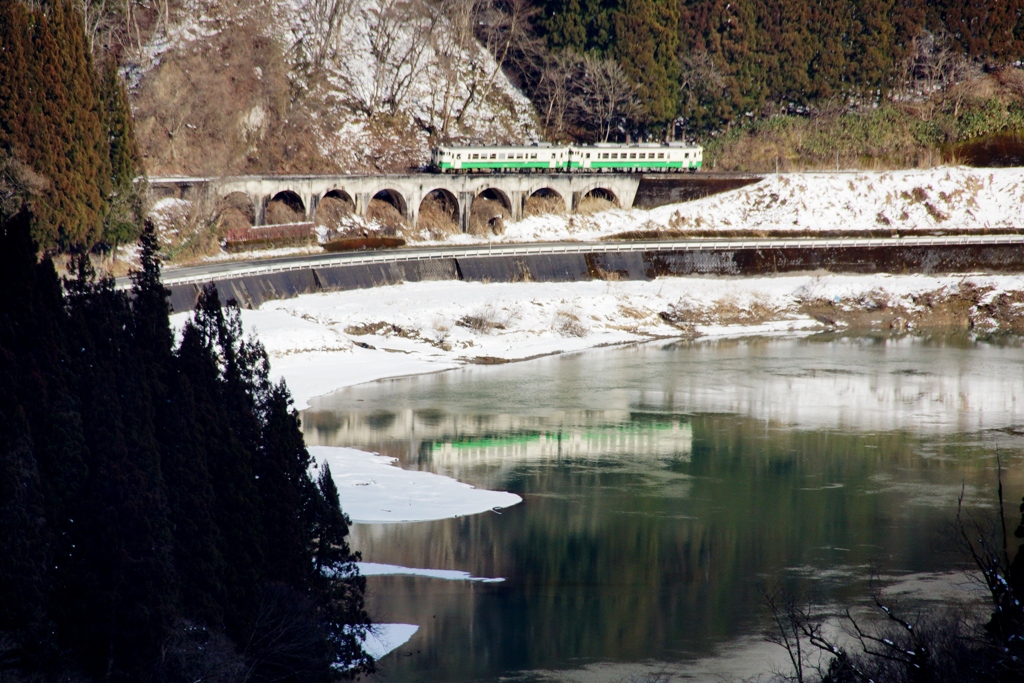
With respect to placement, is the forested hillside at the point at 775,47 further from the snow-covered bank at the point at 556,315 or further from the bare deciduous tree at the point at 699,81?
the snow-covered bank at the point at 556,315

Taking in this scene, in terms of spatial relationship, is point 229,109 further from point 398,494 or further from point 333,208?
point 398,494

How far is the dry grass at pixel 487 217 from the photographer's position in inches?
2672

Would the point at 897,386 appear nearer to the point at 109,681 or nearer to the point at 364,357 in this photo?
the point at 364,357

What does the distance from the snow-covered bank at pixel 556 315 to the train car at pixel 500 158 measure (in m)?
14.0

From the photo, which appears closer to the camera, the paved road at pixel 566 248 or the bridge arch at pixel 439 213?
the paved road at pixel 566 248

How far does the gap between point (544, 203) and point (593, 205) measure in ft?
10.7

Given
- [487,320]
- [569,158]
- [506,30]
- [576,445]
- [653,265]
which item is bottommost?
[576,445]

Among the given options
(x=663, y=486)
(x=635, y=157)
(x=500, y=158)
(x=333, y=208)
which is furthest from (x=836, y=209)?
(x=663, y=486)

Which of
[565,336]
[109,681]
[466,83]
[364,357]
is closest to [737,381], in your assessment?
[565,336]

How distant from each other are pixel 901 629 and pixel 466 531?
10.5 meters

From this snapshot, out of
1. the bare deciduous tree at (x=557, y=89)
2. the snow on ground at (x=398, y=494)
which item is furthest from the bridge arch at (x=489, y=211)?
the snow on ground at (x=398, y=494)

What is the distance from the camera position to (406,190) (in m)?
65.6

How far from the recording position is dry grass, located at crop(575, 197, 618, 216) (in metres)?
71.0

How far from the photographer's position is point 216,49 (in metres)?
69.4
